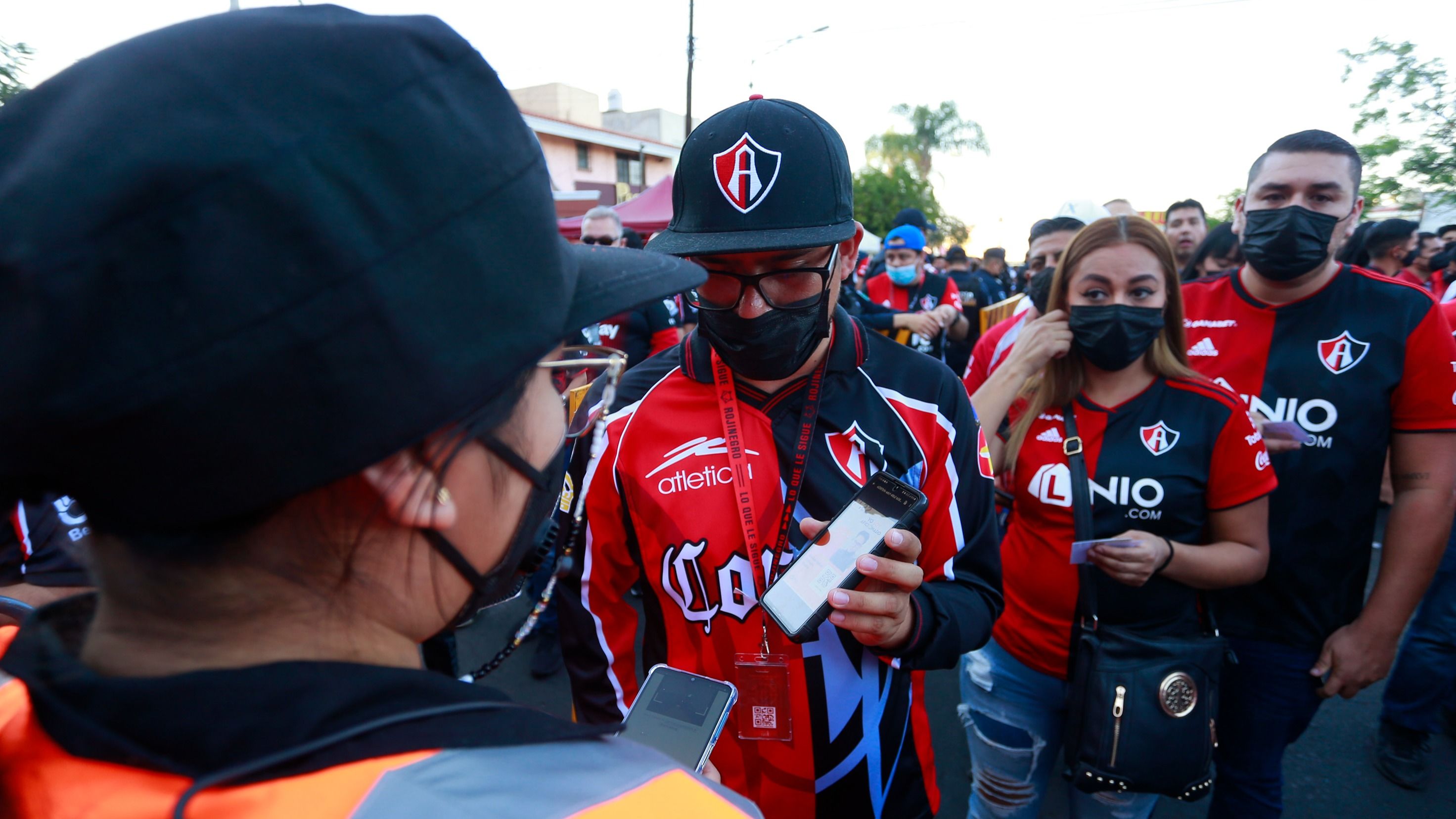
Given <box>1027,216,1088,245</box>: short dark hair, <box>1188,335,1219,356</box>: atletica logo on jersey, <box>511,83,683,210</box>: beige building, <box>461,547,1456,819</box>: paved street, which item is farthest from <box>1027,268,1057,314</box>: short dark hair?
<box>511,83,683,210</box>: beige building

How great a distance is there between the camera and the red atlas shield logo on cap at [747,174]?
1.60 meters

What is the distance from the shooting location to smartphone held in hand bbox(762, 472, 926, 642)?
146 cm

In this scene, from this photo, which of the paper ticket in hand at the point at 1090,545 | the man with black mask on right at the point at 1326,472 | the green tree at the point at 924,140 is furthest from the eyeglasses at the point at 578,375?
the green tree at the point at 924,140

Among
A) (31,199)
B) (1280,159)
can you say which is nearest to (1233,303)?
(1280,159)

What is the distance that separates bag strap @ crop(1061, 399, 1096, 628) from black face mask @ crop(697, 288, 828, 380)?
1046mm

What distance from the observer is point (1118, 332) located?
2.30 m

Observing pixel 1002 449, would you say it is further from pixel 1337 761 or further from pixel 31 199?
pixel 1337 761

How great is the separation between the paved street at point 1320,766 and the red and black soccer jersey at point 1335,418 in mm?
1316

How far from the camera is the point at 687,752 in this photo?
3.91ft

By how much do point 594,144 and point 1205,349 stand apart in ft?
105

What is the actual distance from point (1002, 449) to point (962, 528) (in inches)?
31.5

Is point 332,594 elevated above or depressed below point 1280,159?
below

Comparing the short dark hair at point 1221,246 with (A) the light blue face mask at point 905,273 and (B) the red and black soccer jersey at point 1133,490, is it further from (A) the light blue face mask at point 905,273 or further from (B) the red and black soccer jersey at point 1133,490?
(B) the red and black soccer jersey at point 1133,490

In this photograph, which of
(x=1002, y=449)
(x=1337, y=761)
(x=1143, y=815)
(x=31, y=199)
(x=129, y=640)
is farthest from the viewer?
(x=1337, y=761)
